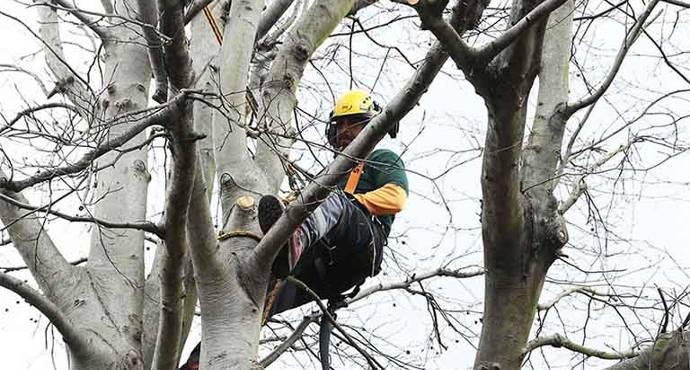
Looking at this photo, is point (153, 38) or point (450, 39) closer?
point (153, 38)

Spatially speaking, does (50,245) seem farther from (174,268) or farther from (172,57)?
(172,57)

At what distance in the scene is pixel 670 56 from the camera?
427cm

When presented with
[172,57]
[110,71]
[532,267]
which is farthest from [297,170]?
[110,71]

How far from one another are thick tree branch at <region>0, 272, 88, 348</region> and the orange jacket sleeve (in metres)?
1.33

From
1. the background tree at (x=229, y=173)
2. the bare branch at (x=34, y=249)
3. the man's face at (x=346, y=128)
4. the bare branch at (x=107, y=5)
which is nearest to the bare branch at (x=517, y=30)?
the background tree at (x=229, y=173)

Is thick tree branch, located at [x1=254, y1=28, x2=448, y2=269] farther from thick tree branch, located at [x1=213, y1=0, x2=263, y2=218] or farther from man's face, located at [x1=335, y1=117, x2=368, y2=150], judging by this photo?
man's face, located at [x1=335, y1=117, x2=368, y2=150]

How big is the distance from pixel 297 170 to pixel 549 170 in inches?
50.8

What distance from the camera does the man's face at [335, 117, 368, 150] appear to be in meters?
4.79

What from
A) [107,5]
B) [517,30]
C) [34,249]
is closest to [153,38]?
[517,30]

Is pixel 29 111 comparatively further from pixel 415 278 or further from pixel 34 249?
pixel 415 278

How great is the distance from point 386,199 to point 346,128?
632 mm

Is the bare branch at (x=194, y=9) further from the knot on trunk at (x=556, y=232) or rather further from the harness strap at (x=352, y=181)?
the knot on trunk at (x=556, y=232)

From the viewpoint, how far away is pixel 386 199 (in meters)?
4.29

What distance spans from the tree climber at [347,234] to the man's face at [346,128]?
0.11ft
